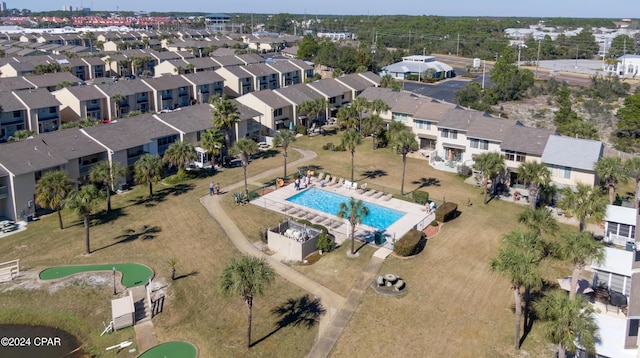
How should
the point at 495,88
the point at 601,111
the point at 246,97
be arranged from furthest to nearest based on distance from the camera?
the point at 495,88 < the point at 601,111 < the point at 246,97

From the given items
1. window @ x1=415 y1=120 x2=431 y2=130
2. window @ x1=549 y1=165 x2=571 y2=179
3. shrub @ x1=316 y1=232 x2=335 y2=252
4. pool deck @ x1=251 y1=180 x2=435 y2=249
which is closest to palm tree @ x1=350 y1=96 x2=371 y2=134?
window @ x1=415 y1=120 x2=431 y2=130

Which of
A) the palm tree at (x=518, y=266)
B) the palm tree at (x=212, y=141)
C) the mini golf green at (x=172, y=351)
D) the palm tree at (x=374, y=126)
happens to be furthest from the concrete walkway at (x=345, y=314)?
the palm tree at (x=374, y=126)

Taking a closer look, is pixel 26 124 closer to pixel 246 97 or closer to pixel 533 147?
pixel 246 97

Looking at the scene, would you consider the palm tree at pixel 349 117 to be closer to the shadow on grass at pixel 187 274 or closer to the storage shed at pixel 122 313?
the shadow on grass at pixel 187 274

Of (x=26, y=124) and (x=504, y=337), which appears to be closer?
(x=504, y=337)

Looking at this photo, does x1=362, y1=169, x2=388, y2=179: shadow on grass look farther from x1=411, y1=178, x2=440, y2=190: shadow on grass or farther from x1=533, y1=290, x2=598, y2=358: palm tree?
x1=533, y1=290, x2=598, y2=358: palm tree

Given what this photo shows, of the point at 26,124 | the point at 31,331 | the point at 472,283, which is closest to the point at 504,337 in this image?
the point at 472,283

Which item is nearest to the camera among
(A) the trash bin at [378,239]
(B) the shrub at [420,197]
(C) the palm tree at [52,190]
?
(A) the trash bin at [378,239]

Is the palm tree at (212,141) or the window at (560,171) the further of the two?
the palm tree at (212,141)
